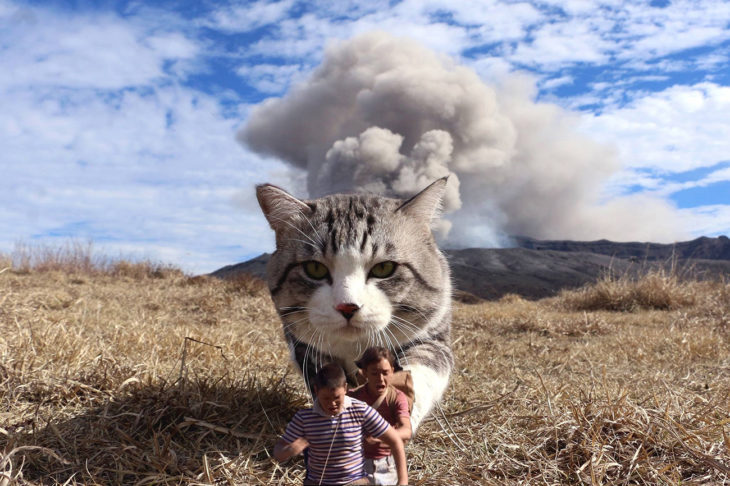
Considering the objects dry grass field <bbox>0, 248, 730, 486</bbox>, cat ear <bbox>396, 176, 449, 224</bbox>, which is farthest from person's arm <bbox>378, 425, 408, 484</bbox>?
cat ear <bbox>396, 176, 449, 224</bbox>

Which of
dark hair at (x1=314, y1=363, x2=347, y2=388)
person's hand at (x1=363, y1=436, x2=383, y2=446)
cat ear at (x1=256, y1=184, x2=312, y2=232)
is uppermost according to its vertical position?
cat ear at (x1=256, y1=184, x2=312, y2=232)

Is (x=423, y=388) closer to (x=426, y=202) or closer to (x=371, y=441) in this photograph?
(x=371, y=441)

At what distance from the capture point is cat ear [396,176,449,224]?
2495 mm

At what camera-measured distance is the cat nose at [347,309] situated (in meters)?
1.93

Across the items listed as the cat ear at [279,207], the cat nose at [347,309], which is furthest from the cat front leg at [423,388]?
the cat ear at [279,207]

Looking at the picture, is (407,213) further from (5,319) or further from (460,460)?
(5,319)

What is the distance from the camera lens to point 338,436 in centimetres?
156

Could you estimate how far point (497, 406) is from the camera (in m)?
2.62

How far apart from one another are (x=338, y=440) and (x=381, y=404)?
0.22m

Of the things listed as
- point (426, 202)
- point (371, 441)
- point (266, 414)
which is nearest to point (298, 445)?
point (371, 441)

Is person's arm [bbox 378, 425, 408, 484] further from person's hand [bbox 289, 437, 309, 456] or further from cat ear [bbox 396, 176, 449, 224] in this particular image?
cat ear [bbox 396, 176, 449, 224]

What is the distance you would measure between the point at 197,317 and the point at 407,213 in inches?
190

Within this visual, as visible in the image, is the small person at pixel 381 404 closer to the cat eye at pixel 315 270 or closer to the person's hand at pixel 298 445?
the person's hand at pixel 298 445

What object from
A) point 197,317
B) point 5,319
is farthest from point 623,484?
point 197,317
